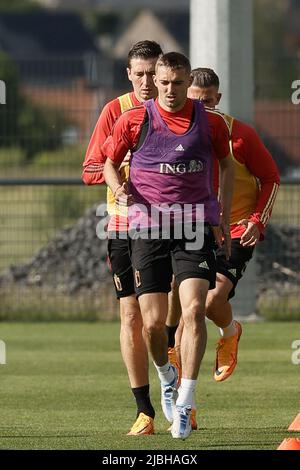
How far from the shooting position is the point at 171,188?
918cm

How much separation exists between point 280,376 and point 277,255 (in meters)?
6.14

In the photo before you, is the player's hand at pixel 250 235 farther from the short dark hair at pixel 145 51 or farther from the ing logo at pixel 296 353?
the ing logo at pixel 296 353

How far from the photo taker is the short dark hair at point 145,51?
9.84 metres

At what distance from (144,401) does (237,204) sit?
75.5 inches

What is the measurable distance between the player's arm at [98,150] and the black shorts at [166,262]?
25.4 inches

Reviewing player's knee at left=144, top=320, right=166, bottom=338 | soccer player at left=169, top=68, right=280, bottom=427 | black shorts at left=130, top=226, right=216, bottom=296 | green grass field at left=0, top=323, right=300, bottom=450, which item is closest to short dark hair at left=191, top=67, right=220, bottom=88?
soccer player at left=169, top=68, right=280, bottom=427

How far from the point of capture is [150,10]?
5364 inches

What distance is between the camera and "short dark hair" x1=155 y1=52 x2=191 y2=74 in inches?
359

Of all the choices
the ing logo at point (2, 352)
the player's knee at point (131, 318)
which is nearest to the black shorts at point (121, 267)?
the player's knee at point (131, 318)

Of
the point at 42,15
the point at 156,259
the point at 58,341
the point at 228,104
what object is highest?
the point at 42,15

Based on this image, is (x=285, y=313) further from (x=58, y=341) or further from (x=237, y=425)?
(x=237, y=425)

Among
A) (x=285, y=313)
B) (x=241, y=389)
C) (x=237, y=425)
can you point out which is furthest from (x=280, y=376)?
(x=285, y=313)

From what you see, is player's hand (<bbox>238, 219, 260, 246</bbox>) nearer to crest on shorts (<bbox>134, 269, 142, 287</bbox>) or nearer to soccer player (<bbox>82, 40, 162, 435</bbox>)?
soccer player (<bbox>82, 40, 162, 435</bbox>)

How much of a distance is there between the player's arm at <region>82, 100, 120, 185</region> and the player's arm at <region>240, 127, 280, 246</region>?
112cm
